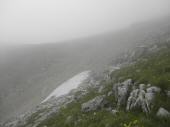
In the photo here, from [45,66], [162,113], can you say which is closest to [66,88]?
[162,113]

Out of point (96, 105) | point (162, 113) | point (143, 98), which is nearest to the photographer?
point (162, 113)

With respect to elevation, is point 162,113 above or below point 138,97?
above

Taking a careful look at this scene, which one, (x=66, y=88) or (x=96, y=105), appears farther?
(x=66, y=88)

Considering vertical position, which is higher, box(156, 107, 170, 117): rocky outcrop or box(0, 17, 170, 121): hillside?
box(156, 107, 170, 117): rocky outcrop

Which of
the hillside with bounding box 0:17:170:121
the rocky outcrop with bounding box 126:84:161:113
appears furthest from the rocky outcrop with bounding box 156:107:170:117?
the hillside with bounding box 0:17:170:121

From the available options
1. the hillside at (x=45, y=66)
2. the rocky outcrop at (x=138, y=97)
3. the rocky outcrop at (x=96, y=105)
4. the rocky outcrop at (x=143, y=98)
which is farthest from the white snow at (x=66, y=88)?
the rocky outcrop at (x=143, y=98)

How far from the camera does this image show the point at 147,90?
14922mm

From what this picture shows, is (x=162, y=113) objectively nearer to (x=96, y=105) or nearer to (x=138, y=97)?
(x=138, y=97)

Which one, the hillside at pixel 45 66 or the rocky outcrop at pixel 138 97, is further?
Result: the hillside at pixel 45 66

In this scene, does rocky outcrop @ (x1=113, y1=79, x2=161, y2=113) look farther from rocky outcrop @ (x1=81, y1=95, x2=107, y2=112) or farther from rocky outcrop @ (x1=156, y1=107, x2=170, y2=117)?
rocky outcrop @ (x1=81, y1=95, x2=107, y2=112)

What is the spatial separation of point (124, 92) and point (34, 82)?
8255 cm

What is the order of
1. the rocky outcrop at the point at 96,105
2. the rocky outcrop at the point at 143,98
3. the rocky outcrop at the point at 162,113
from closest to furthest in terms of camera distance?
the rocky outcrop at the point at 162,113 < the rocky outcrop at the point at 143,98 < the rocky outcrop at the point at 96,105

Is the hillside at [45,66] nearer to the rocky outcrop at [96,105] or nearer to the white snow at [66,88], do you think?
the white snow at [66,88]

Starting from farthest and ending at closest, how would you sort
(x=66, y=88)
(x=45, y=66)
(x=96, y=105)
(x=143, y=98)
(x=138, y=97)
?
(x=45, y=66), (x=66, y=88), (x=96, y=105), (x=138, y=97), (x=143, y=98)
